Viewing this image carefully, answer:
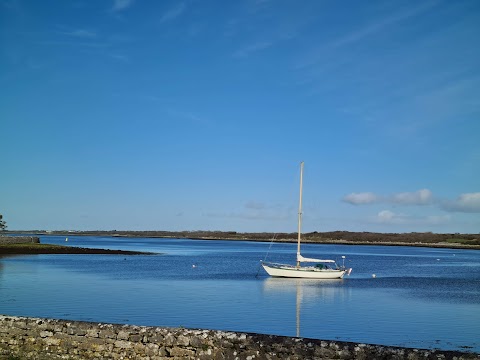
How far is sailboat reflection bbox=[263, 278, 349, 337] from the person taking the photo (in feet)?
111

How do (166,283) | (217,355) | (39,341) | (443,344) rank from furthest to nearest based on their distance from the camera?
(166,283) → (443,344) → (39,341) → (217,355)

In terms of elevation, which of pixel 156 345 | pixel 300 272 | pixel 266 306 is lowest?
pixel 266 306

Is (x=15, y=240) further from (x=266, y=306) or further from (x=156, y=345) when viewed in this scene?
(x=156, y=345)

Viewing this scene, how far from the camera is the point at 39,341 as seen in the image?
37.4 ft

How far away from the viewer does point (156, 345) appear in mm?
10539

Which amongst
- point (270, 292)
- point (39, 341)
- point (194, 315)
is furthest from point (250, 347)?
point (270, 292)

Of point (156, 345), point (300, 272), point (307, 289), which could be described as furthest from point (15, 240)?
point (156, 345)

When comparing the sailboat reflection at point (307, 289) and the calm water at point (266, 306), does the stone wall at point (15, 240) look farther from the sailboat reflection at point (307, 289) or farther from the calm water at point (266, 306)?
the sailboat reflection at point (307, 289)

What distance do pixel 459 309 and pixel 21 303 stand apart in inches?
940

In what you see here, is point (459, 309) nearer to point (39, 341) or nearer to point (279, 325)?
point (279, 325)

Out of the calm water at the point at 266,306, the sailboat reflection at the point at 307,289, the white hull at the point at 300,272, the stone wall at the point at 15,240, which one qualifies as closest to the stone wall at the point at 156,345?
the calm water at the point at 266,306

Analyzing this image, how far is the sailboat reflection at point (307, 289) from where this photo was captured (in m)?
33.8

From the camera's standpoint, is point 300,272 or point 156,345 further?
point 300,272

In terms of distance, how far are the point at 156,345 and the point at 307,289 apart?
105 ft
